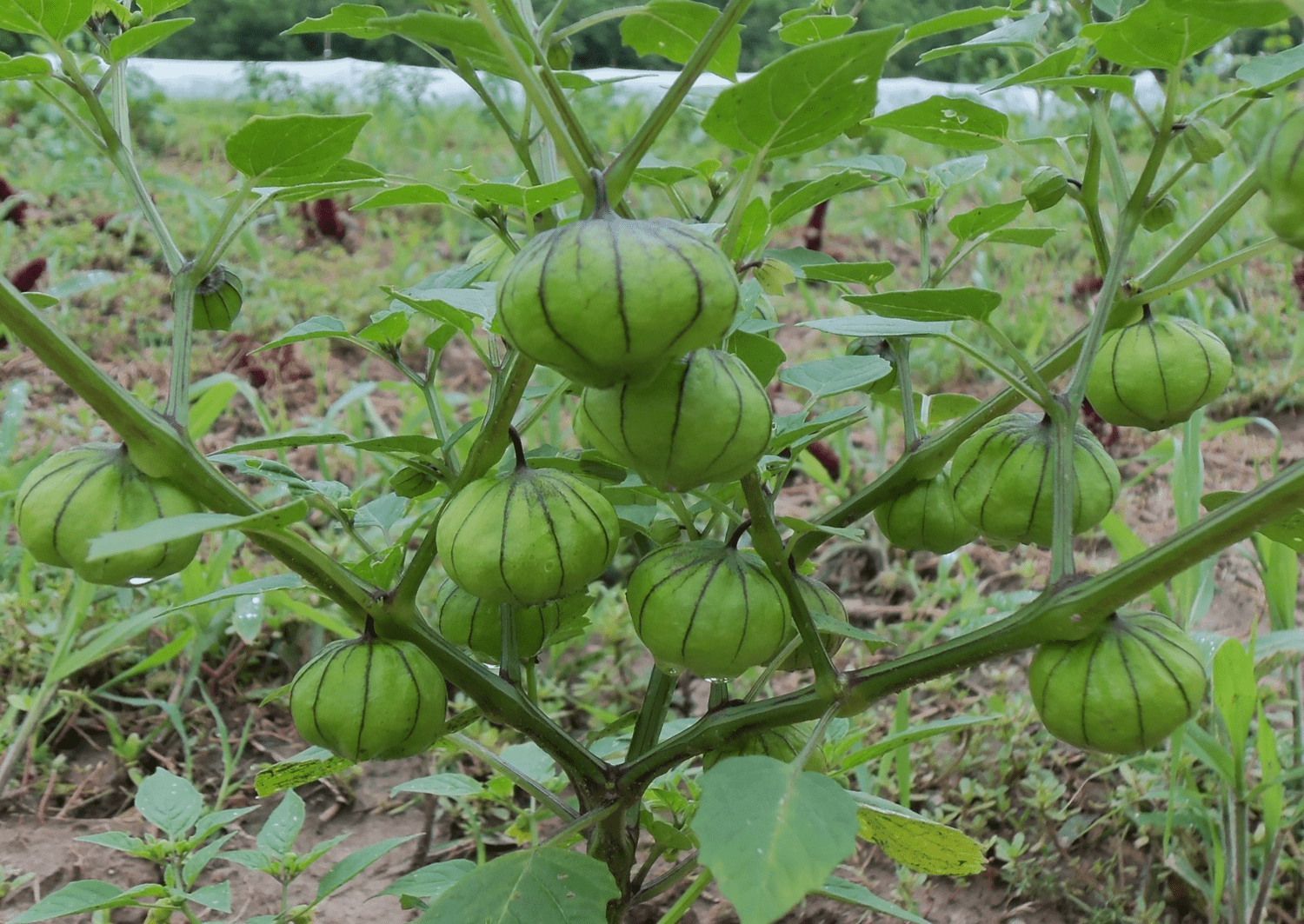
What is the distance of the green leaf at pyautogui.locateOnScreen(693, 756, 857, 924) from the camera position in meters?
0.55

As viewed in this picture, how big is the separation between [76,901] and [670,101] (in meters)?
0.87

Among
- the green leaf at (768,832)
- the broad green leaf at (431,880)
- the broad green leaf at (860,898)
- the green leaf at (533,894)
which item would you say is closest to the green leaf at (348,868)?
the broad green leaf at (431,880)

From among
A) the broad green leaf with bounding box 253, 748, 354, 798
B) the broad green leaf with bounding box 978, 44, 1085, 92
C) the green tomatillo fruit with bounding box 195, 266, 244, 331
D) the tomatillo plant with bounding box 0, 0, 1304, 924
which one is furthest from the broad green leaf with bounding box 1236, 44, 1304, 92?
the broad green leaf with bounding box 253, 748, 354, 798

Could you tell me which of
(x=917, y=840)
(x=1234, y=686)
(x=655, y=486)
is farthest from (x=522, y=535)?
(x=1234, y=686)

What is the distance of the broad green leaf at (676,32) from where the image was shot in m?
0.68

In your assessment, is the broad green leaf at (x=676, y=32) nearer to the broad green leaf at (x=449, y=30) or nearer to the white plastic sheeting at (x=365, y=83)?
the broad green leaf at (x=449, y=30)

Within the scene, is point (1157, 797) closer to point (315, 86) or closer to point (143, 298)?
point (143, 298)

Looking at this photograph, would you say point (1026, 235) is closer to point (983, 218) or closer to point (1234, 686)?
point (983, 218)

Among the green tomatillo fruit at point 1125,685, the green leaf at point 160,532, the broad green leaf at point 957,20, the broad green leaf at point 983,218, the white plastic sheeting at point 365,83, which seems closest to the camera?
the green leaf at point 160,532

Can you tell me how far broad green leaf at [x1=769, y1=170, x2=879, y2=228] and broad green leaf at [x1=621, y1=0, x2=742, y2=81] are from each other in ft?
0.33

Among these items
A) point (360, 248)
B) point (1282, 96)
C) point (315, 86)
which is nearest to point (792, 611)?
point (360, 248)

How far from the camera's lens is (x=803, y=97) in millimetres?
587

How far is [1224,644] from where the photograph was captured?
121cm

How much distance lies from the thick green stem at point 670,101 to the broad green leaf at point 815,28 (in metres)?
0.18
